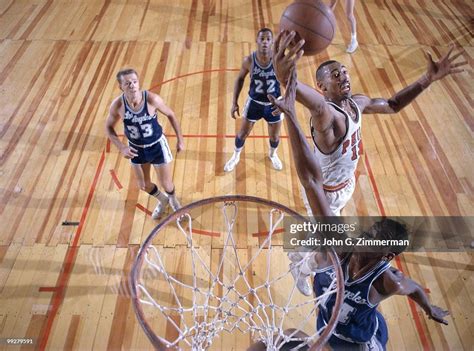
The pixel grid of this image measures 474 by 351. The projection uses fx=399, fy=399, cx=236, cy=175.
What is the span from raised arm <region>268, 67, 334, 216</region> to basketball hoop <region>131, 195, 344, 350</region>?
72cm

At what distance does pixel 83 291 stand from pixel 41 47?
4.36 m

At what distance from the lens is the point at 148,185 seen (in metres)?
3.71

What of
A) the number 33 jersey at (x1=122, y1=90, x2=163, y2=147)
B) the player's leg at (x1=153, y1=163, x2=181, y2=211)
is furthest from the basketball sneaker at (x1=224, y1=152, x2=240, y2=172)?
the number 33 jersey at (x1=122, y1=90, x2=163, y2=147)

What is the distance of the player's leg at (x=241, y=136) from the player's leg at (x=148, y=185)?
33.4 inches

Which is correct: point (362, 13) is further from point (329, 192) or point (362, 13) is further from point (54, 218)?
point (54, 218)

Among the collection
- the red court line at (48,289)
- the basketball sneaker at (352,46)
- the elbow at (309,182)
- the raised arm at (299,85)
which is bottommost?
the red court line at (48,289)

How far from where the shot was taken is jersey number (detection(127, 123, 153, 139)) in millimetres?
3319

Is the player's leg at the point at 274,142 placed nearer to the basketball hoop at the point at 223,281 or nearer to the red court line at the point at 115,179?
the basketball hoop at the point at 223,281

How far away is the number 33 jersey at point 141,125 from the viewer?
10.8 ft

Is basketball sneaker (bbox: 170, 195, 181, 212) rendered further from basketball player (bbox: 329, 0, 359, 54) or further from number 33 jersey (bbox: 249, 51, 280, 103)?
basketball player (bbox: 329, 0, 359, 54)

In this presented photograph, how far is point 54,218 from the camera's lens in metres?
3.88

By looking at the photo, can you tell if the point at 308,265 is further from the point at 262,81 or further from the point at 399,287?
the point at 262,81

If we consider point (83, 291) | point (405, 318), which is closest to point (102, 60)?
point (83, 291)

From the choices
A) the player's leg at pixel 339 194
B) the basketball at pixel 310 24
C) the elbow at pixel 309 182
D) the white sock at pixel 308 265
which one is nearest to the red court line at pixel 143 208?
the white sock at pixel 308 265
